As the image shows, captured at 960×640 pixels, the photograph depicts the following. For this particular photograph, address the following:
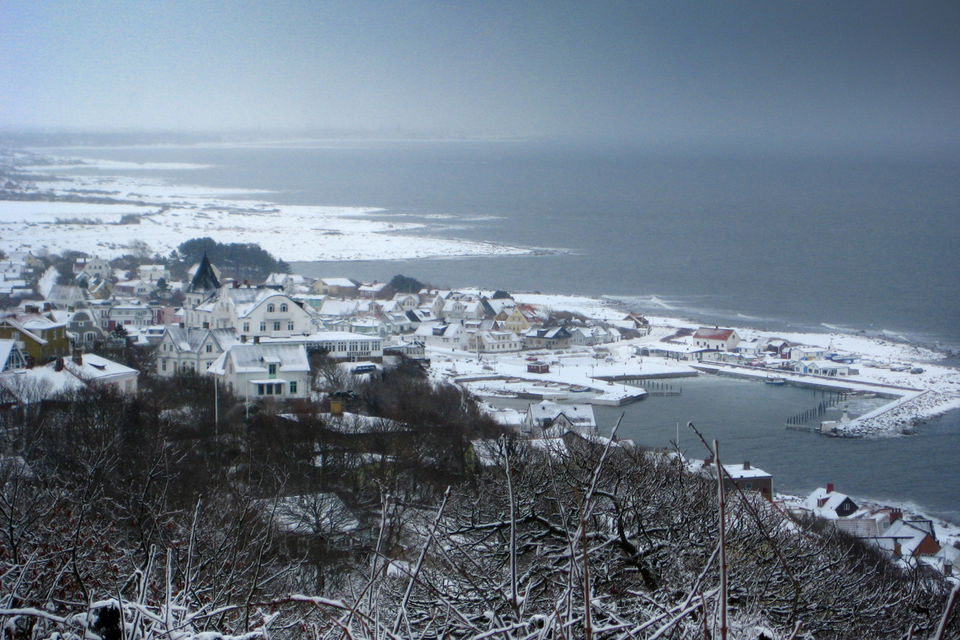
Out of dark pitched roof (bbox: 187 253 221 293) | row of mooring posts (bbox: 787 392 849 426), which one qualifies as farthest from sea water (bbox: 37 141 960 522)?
dark pitched roof (bbox: 187 253 221 293)

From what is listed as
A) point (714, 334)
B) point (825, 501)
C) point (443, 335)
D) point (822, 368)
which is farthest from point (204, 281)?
point (825, 501)

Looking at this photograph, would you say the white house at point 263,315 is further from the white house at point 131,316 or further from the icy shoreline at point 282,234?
the icy shoreline at point 282,234

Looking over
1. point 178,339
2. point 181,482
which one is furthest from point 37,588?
point 178,339

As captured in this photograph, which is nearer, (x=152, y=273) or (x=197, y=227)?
(x=152, y=273)

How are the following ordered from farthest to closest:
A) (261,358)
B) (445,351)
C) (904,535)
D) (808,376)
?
1. (445,351)
2. (808,376)
3. (261,358)
4. (904,535)

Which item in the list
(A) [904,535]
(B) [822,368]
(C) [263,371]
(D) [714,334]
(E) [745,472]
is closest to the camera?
(A) [904,535]

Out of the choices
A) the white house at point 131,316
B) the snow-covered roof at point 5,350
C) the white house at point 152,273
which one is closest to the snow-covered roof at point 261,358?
the snow-covered roof at point 5,350

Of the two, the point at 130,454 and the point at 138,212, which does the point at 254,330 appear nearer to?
the point at 130,454

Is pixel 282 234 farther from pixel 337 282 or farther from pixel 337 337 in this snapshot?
pixel 337 337
